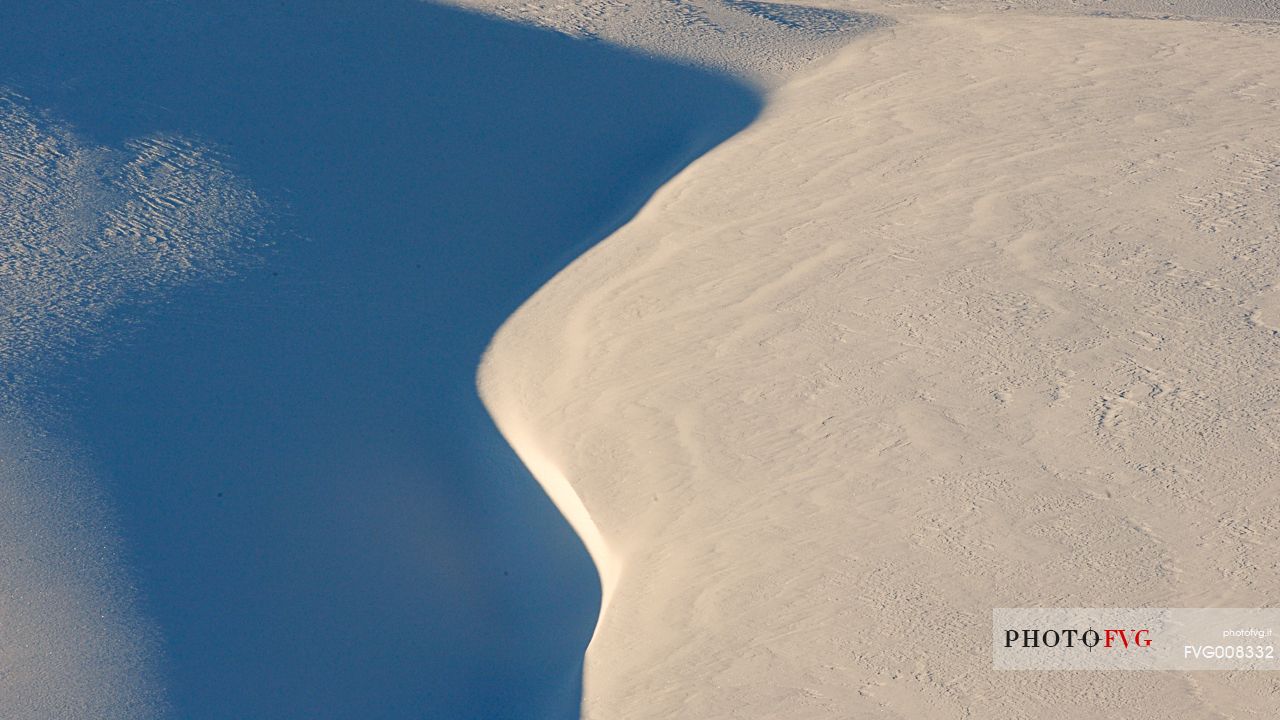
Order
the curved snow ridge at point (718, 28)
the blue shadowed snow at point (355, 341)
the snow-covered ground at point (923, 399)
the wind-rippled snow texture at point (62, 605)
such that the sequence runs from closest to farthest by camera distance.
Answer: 1. the snow-covered ground at point (923, 399)
2. the wind-rippled snow texture at point (62, 605)
3. the blue shadowed snow at point (355, 341)
4. the curved snow ridge at point (718, 28)

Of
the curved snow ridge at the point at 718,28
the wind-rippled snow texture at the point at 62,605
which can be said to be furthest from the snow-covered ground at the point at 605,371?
the curved snow ridge at the point at 718,28

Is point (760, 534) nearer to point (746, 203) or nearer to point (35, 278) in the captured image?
point (746, 203)

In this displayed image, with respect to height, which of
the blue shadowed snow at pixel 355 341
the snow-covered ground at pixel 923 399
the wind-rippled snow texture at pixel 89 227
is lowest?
the snow-covered ground at pixel 923 399

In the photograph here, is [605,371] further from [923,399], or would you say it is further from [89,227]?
[89,227]

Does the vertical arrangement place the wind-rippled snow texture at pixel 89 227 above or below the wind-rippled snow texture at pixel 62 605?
above

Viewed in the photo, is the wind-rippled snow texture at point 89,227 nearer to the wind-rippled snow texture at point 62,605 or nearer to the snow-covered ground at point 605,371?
the snow-covered ground at point 605,371

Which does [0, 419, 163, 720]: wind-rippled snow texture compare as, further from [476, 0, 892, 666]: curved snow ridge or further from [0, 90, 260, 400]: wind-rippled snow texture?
[476, 0, 892, 666]: curved snow ridge

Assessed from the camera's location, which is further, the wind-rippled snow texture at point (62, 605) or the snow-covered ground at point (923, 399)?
the wind-rippled snow texture at point (62, 605)

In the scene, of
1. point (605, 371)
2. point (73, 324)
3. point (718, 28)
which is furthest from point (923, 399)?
point (718, 28)
